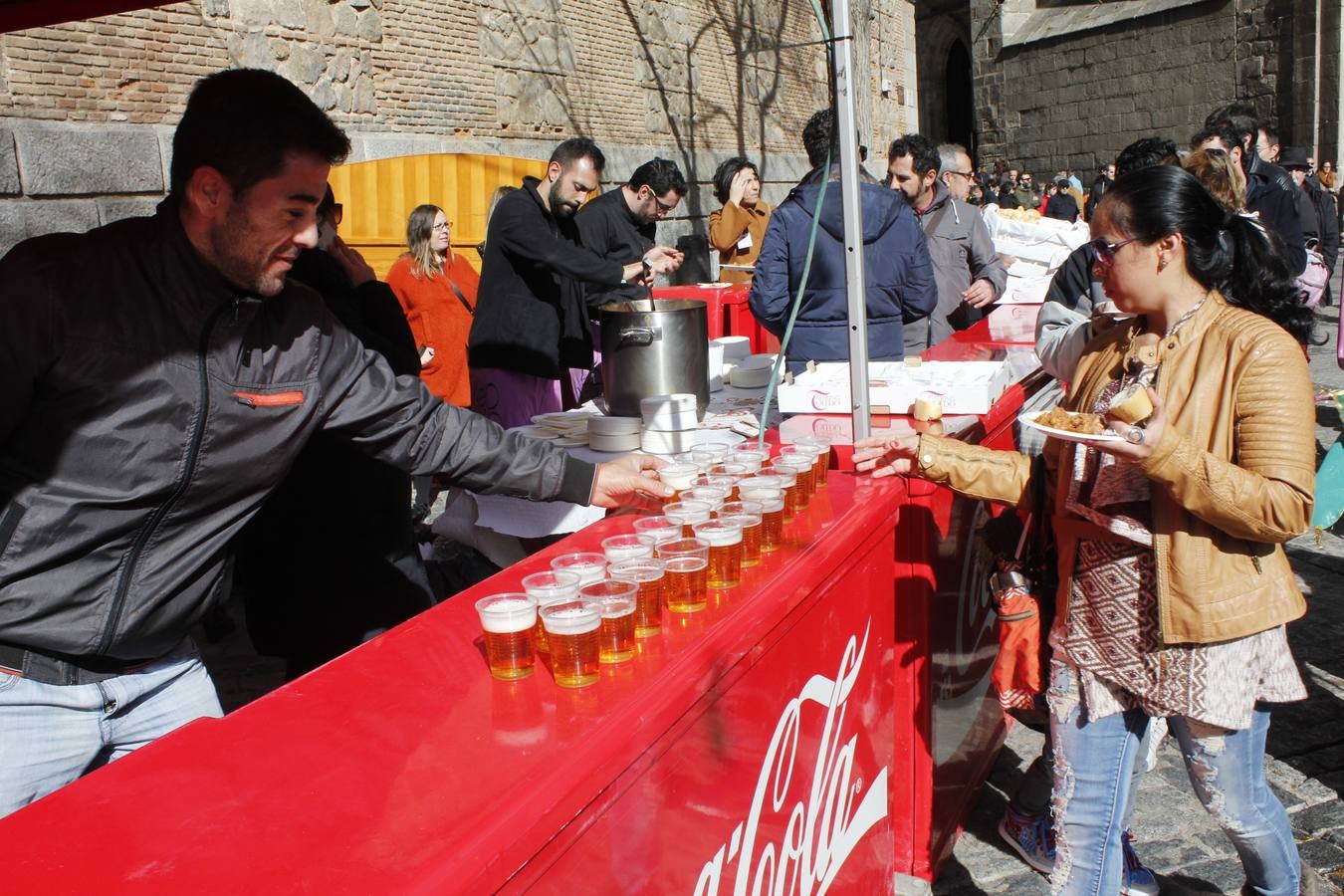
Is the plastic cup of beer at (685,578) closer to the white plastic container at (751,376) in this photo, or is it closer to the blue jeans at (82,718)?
the blue jeans at (82,718)

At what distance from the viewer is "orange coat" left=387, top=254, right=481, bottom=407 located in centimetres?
675

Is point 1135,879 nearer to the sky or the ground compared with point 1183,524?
nearer to the ground

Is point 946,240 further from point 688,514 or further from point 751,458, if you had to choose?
point 688,514

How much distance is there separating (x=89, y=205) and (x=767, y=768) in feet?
23.4

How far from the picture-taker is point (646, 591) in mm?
1755

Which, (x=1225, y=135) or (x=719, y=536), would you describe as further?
(x=1225, y=135)

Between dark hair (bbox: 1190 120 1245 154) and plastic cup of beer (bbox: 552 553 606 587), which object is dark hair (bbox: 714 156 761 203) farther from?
plastic cup of beer (bbox: 552 553 606 587)

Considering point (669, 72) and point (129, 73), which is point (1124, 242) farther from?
point (669, 72)

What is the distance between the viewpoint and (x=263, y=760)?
4.53 feet

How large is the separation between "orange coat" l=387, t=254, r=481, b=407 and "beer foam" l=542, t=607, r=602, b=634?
5249 millimetres

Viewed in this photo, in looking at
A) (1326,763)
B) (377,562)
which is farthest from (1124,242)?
(1326,763)

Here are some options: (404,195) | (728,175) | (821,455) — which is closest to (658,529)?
(821,455)

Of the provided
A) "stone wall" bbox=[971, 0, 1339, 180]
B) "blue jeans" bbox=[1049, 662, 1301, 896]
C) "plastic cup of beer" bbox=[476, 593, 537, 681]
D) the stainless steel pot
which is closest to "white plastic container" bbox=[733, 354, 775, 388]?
the stainless steel pot

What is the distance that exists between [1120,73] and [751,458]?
31.2m
